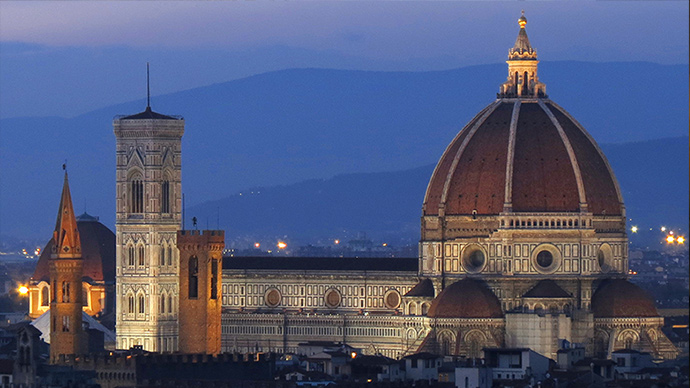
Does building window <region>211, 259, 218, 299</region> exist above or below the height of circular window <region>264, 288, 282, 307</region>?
above

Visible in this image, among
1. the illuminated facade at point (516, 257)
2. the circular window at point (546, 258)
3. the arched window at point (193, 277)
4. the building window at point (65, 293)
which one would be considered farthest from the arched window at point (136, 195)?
the circular window at point (546, 258)

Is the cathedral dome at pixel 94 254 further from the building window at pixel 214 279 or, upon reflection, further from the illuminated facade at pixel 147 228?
the building window at pixel 214 279

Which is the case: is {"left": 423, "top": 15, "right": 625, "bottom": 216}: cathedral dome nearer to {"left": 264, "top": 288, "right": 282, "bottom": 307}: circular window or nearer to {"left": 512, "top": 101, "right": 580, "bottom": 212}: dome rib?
{"left": 512, "top": 101, "right": 580, "bottom": 212}: dome rib

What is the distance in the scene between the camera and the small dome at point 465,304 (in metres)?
151

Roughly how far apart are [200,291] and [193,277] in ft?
5.57

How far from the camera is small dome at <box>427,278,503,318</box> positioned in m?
151

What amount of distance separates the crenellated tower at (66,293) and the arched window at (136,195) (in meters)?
12.1

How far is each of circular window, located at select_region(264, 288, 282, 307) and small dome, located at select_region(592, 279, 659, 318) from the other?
18.4 m

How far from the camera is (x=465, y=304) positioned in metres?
151

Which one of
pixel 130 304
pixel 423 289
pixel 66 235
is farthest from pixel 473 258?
pixel 66 235

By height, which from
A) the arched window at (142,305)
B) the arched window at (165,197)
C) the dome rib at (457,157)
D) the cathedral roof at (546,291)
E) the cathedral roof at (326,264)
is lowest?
the arched window at (142,305)

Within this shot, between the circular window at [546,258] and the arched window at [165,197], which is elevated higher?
the arched window at [165,197]

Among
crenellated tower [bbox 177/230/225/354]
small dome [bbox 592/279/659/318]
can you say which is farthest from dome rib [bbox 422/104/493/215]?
crenellated tower [bbox 177/230/225/354]

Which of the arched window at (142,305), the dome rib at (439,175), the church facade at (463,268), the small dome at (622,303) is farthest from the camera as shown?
the arched window at (142,305)
